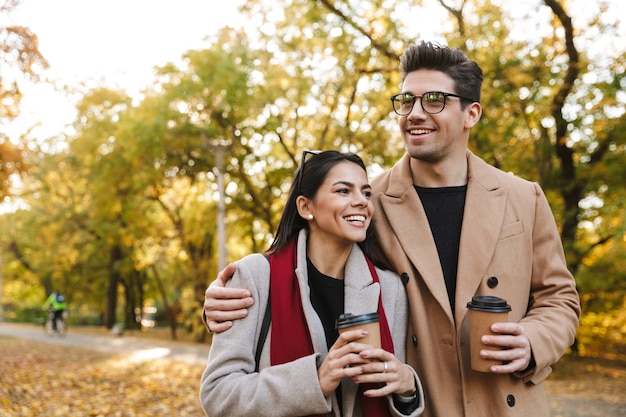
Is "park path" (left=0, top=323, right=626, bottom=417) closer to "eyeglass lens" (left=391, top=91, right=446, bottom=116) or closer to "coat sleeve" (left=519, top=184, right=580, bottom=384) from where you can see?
"coat sleeve" (left=519, top=184, right=580, bottom=384)

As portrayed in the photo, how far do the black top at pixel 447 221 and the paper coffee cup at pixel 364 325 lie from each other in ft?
2.21

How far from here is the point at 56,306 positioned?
70.7 feet

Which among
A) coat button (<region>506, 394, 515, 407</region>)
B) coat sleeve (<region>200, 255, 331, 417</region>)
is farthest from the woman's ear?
coat button (<region>506, 394, 515, 407</region>)

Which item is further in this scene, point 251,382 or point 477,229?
point 477,229

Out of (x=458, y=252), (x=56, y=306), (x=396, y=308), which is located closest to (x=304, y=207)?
(x=396, y=308)

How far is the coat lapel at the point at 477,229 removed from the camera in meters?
2.42

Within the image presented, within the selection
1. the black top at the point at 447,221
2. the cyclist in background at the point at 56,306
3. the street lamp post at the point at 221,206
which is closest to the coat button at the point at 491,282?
the black top at the point at 447,221

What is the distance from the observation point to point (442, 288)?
2.43m

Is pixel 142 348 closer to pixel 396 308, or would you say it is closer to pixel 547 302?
pixel 396 308

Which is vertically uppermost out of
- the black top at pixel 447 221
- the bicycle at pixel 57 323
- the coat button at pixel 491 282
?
the black top at pixel 447 221

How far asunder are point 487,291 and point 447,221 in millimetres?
390

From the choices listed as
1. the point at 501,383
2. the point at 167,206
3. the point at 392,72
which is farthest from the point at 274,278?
the point at 167,206

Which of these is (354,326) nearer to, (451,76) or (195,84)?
(451,76)

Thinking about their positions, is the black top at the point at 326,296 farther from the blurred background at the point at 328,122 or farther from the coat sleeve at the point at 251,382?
the blurred background at the point at 328,122
